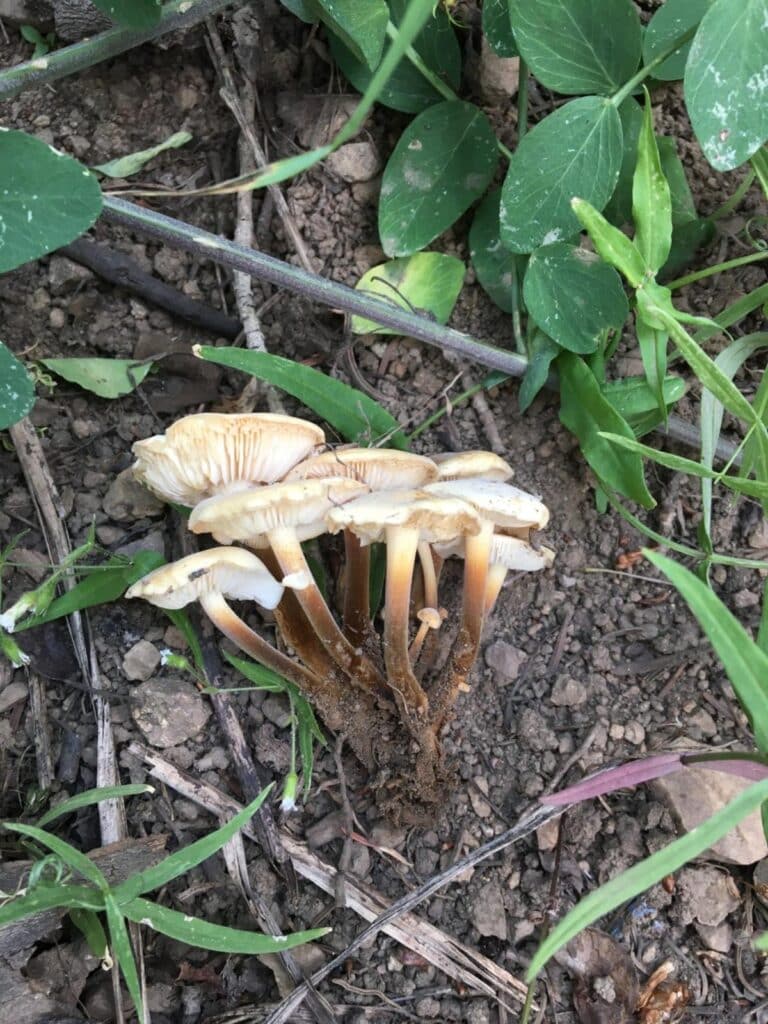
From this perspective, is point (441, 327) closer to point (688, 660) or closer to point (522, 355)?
point (522, 355)

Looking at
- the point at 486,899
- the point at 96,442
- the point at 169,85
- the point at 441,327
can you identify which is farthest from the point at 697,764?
the point at 169,85

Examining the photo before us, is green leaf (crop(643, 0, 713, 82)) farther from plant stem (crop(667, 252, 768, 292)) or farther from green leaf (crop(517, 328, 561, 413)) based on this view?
green leaf (crop(517, 328, 561, 413))

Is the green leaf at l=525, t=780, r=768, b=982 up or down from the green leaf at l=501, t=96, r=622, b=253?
down

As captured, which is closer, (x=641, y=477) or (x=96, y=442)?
(x=641, y=477)

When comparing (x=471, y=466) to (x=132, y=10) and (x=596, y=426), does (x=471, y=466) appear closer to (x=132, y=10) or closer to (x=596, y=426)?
(x=596, y=426)

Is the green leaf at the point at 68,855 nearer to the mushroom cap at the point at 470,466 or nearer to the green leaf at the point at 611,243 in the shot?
the mushroom cap at the point at 470,466

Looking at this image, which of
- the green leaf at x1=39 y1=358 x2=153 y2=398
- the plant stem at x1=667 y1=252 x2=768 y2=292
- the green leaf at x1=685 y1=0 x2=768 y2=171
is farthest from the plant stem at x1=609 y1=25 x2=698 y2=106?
the green leaf at x1=39 y1=358 x2=153 y2=398
